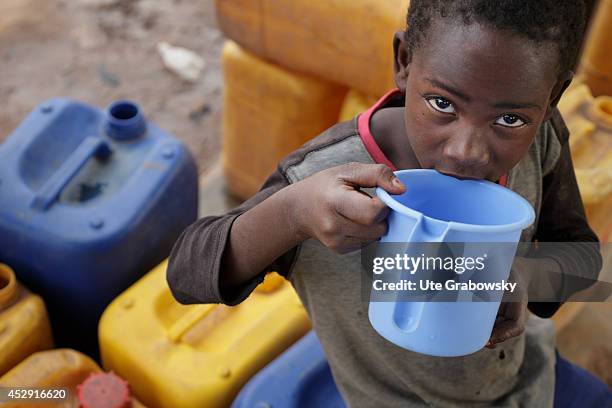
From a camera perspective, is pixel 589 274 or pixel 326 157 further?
pixel 589 274

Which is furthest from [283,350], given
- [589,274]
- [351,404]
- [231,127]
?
[231,127]

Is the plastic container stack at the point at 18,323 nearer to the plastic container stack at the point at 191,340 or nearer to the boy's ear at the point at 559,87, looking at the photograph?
the plastic container stack at the point at 191,340

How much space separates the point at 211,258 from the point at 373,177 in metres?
0.26

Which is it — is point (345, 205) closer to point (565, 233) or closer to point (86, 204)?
point (565, 233)

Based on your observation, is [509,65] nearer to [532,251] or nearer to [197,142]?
[532,251]

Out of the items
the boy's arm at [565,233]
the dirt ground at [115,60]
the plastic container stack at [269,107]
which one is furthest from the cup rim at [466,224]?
the dirt ground at [115,60]

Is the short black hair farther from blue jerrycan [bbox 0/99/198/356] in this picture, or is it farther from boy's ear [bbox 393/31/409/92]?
blue jerrycan [bbox 0/99/198/356]

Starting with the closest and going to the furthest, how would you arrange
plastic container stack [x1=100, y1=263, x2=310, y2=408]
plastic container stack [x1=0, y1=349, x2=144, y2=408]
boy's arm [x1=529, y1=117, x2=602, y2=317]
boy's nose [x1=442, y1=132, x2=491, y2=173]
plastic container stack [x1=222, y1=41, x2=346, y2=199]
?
boy's nose [x1=442, y1=132, x2=491, y2=173] < boy's arm [x1=529, y1=117, x2=602, y2=317] < plastic container stack [x1=0, y1=349, x2=144, y2=408] < plastic container stack [x1=100, y1=263, x2=310, y2=408] < plastic container stack [x1=222, y1=41, x2=346, y2=199]

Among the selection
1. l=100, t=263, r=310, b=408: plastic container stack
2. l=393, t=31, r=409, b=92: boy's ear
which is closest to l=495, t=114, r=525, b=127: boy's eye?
l=393, t=31, r=409, b=92: boy's ear

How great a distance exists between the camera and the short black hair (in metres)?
0.74

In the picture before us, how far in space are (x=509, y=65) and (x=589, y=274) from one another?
47cm

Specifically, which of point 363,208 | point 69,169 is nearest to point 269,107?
point 69,169

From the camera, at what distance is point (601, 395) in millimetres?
1235

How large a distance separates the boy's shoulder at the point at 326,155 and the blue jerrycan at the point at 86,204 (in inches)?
26.8
